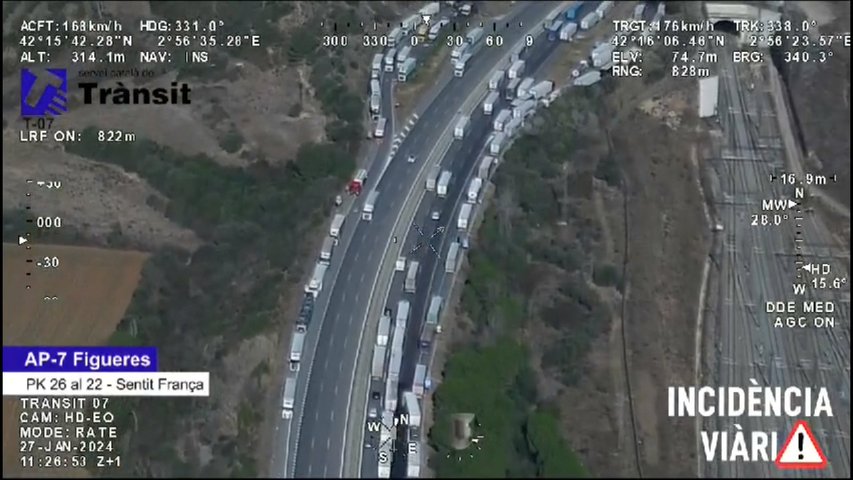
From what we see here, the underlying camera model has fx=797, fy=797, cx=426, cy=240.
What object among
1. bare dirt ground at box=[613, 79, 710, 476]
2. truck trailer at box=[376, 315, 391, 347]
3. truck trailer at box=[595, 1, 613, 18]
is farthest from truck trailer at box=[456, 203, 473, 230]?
truck trailer at box=[595, 1, 613, 18]

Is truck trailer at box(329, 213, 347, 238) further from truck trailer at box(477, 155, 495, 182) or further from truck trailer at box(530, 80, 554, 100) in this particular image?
truck trailer at box(530, 80, 554, 100)

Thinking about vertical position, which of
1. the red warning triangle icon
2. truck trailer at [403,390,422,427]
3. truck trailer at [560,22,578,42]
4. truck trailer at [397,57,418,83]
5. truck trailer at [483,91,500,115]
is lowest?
the red warning triangle icon

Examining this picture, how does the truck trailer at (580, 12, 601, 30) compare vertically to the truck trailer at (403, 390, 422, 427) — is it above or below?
above

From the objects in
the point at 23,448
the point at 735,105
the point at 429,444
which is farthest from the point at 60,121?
the point at 735,105

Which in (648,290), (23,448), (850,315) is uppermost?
(648,290)

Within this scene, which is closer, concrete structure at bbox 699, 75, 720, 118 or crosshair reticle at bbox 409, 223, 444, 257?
crosshair reticle at bbox 409, 223, 444, 257

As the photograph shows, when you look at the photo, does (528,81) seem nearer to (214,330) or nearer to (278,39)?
(278,39)

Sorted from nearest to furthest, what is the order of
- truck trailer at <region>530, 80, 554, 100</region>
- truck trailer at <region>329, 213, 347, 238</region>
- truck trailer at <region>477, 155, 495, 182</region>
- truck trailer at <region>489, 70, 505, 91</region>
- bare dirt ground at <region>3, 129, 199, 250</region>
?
bare dirt ground at <region>3, 129, 199, 250</region> → truck trailer at <region>329, 213, 347, 238</region> → truck trailer at <region>477, 155, 495, 182</region> → truck trailer at <region>489, 70, 505, 91</region> → truck trailer at <region>530, 80, 554, 100</region>
